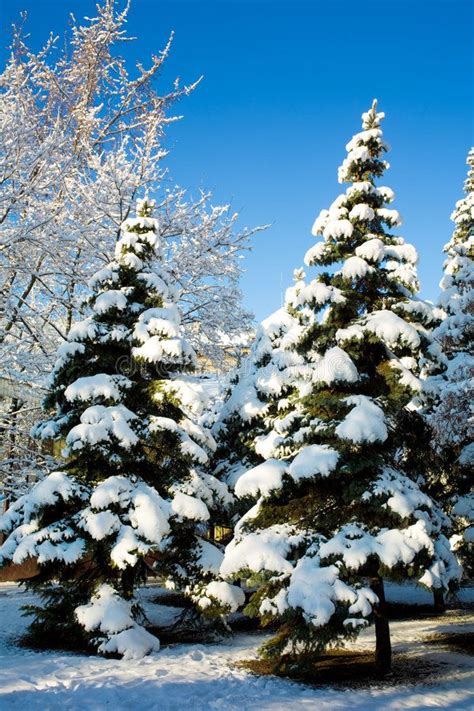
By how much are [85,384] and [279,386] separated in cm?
597

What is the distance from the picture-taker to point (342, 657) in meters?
11.4

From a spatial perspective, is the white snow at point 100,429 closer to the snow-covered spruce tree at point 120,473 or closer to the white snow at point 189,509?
the snow-covered spruce tree at point 120,473

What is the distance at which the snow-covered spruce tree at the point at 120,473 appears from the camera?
35.2 feet

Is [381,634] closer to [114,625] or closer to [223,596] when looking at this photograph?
[223,596]

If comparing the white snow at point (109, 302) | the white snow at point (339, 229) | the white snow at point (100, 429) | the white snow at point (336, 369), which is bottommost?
the white snow at point (100, 429)

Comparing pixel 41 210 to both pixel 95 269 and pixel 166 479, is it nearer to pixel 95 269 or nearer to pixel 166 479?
pixel 95 269

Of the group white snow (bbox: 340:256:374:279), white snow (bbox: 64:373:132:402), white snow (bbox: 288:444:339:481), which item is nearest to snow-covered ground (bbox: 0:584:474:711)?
white snow (bbox: 288:444:339:481)

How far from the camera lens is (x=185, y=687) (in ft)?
29.1

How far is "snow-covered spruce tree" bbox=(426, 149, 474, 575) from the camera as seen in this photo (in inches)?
466

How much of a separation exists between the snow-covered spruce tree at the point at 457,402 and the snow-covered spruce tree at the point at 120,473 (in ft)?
16.4

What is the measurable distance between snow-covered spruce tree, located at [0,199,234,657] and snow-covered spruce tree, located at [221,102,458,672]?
1.85m

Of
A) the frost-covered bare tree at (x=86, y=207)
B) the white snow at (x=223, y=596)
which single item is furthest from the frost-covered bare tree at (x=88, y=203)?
the white snow at (x=223, y=596)

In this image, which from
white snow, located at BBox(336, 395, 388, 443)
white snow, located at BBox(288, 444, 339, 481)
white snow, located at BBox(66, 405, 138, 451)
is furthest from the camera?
white snow, located at BBox(66, 405, 138, 451)

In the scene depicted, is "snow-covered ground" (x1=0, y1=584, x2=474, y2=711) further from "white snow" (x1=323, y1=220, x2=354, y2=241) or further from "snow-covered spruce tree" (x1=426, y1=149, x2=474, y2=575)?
"white snow" (x1=323, y1=220, x2=354, y2=241)
